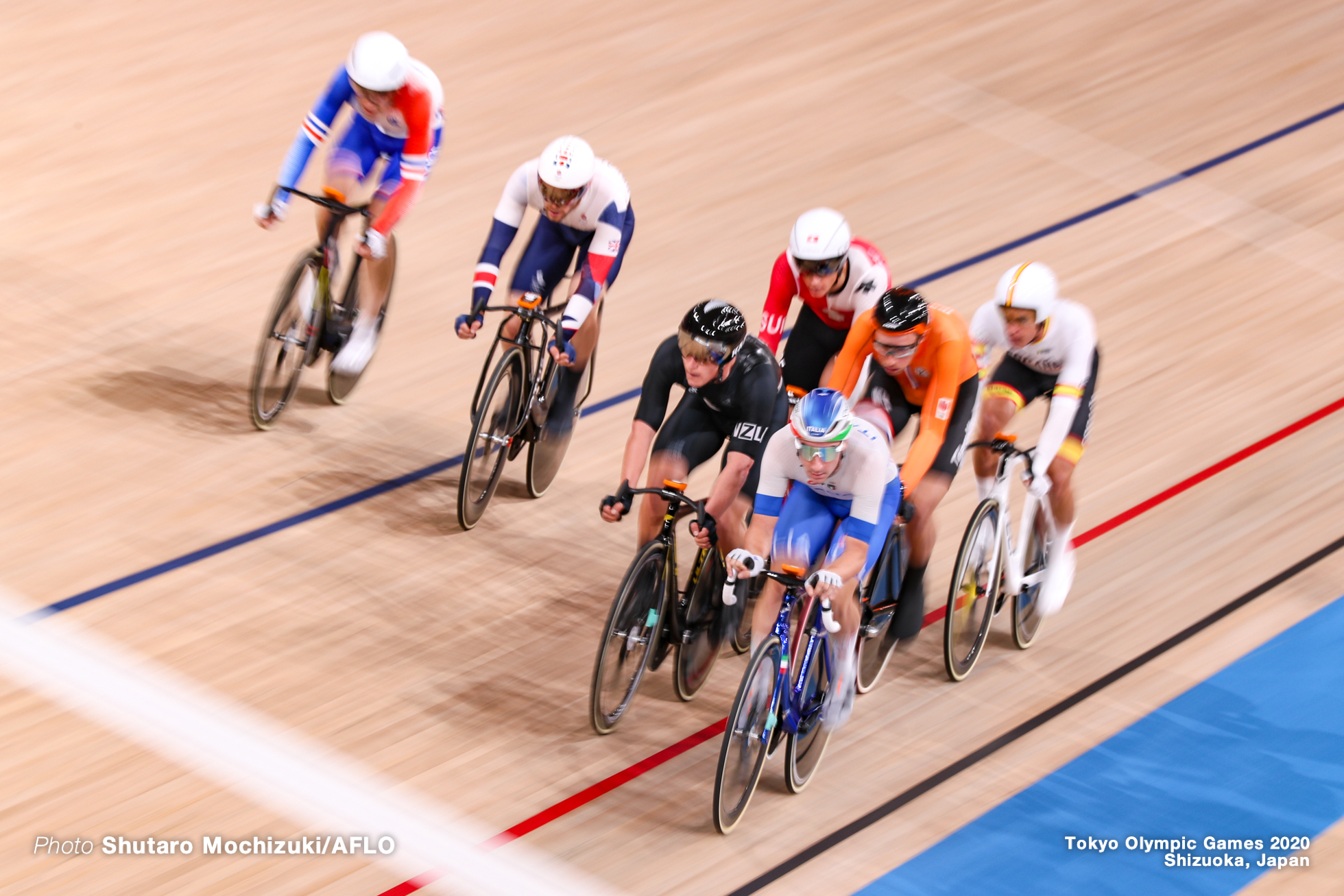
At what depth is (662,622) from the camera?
4.38m

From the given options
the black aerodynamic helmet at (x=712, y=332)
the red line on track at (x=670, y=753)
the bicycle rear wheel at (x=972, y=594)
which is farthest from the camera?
the bicycle rear wheel at (x=972, y=594)

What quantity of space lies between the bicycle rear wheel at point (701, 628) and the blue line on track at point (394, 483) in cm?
151

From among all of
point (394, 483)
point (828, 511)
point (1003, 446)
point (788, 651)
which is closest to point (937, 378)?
point (1003, 446)

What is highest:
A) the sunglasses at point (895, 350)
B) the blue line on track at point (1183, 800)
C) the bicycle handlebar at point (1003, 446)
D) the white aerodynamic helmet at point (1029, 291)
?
the white aerodynamic helmet at point (1029, 291)

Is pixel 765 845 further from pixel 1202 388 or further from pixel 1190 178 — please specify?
pixel 1190 178

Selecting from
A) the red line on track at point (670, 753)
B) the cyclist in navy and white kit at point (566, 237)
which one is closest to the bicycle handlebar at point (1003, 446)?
the red line on track at point (670, 753)

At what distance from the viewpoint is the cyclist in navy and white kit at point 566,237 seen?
4.81m

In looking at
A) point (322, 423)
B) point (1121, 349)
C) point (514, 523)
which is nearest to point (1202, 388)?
point (1121, 349)

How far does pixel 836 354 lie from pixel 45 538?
2.72 m

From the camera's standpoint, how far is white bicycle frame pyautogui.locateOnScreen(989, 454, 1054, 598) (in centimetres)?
469

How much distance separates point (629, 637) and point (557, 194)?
149 centimetres

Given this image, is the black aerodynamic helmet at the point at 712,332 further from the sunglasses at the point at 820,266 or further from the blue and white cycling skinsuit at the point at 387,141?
the blue and white cycling skinsuit at the point at 387,141

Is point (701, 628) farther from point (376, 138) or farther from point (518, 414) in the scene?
point (376, 138)

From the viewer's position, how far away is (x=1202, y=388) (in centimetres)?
660
